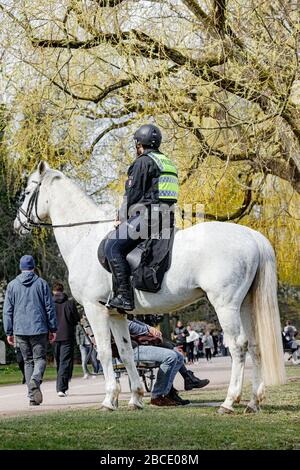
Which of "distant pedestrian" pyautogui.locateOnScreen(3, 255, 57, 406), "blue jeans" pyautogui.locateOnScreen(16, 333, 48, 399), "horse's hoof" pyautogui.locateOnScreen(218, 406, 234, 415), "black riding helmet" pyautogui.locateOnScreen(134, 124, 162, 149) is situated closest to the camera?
"horse's hoof" pyautogui.locateOnScreen(218, 406, 234, 415)

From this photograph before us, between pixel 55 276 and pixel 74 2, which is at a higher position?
pixel 74 2

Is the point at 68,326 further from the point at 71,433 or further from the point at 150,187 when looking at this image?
the point at 71,433

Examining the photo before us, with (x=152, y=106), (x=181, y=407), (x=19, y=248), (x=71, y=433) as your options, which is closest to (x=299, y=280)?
(x=19, y=248)

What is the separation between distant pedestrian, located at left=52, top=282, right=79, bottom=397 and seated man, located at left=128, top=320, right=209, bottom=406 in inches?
149

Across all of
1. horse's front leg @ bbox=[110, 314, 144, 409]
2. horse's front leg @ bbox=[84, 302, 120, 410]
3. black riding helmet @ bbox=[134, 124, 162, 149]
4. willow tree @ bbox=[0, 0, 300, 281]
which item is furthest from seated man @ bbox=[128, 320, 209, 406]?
willow tree @ bbox=[0, 0, 300, 281]

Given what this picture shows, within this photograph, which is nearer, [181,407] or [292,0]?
[181,407]

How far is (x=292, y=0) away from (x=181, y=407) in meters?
7.24

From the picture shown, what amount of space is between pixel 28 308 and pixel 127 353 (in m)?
3.12

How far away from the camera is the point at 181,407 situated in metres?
12.4

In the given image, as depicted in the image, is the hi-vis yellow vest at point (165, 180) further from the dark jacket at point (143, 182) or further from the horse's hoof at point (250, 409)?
the horse's hoof at point (250, 409)

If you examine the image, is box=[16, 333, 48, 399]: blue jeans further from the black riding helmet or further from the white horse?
the black riding helmet

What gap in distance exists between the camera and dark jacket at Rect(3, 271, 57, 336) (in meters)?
14.5

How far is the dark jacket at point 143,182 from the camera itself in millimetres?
10945
